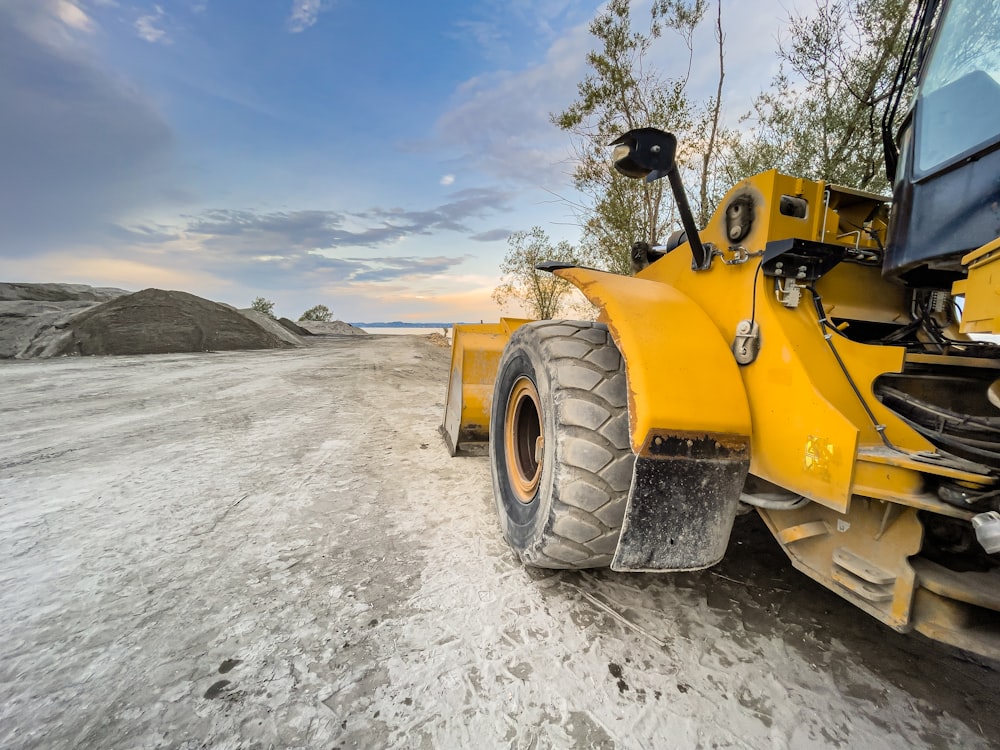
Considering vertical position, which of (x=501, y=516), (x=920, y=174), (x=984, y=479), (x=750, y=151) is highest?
(x=750, y=151)

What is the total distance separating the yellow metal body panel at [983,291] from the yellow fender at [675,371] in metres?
0.60

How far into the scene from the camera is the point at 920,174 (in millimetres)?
1412

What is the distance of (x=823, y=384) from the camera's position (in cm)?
144

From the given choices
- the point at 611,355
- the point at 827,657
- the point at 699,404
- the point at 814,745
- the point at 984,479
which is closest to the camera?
the point at 984,479

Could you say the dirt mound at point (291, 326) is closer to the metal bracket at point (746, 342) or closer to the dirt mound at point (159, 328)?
the dirt mound at point (159, 328)

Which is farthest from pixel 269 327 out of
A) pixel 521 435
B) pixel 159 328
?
pixel 521 435

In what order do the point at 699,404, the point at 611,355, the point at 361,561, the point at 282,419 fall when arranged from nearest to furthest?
the point at 699,404 → the point at 611,355 → the point at 361,561 → the point at 282,419

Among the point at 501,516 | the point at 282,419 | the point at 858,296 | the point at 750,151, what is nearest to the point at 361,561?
the point at 501,516

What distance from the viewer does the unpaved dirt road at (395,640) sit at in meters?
1.36

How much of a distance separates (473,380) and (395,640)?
233 cm

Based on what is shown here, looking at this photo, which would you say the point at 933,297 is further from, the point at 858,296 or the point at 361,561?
the point at 361,561

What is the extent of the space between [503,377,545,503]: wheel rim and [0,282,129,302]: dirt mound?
58.8ft

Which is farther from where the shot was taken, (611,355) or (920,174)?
(611,355)

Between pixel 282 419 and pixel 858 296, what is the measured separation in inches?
200
